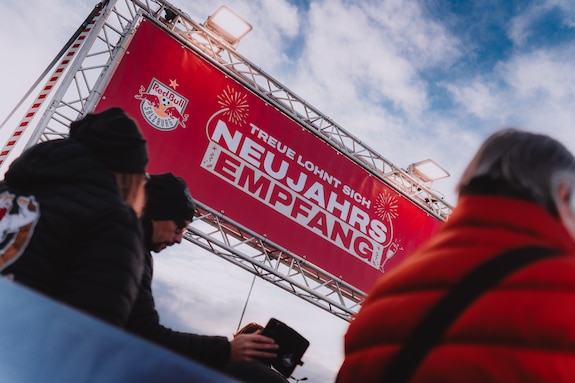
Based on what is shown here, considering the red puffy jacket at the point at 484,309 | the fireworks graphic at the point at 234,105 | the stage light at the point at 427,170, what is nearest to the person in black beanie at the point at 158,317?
the red puffy jacket at the point at 484,309

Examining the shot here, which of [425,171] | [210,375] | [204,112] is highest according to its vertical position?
[425,171]

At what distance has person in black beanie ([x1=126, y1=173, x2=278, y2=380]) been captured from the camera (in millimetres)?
1779

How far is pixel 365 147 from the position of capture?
7168 millimetres

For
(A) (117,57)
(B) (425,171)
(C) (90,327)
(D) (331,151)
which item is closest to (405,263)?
(C) (90,327)

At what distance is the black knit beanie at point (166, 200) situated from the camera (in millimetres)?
2119

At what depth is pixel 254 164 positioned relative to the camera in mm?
5922

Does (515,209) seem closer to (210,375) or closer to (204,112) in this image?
(210,375)

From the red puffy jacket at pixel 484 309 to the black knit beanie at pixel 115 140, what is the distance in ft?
2.43

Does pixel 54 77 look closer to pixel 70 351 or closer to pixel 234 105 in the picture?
pixel 234 105

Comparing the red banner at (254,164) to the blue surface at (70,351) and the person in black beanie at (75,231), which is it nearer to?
the person in black beanie at (75,231)

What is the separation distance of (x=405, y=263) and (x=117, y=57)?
16.2ft

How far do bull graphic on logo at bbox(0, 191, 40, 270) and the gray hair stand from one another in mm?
996

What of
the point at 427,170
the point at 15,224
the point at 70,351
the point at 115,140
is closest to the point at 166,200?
the point at 115,140

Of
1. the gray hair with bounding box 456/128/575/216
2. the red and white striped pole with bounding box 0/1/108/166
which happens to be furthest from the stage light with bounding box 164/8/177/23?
the gray hair with bounding box 456/128/575/216
